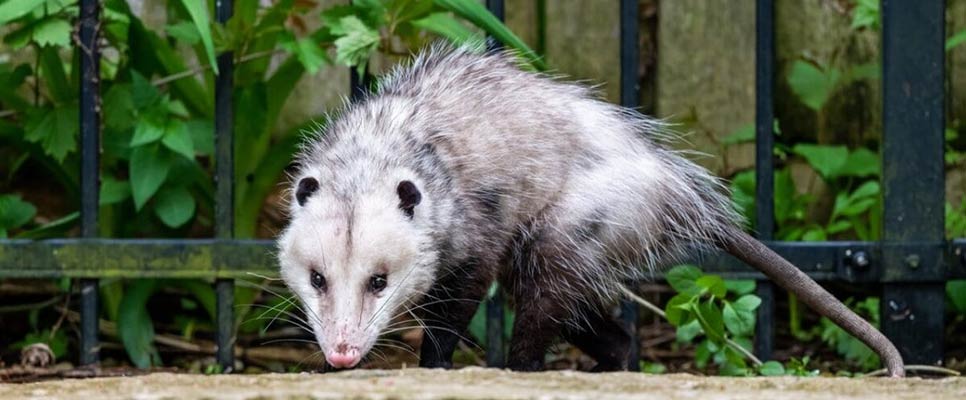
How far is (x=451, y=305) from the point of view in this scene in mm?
3332

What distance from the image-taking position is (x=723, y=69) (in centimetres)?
473

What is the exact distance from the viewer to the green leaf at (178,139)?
371 centimetres

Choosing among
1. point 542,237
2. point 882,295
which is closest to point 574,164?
point 542,237

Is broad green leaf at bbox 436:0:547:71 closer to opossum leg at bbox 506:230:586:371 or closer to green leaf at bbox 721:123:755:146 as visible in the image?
opossum leg at bbox 506:230:586:371

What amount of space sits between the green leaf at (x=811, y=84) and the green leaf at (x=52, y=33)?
215 centimetres

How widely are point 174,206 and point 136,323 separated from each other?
355mm

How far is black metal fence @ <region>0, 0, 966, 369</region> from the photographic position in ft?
12.3

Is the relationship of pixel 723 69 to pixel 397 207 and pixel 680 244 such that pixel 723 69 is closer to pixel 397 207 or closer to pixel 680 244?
pixel 680 244

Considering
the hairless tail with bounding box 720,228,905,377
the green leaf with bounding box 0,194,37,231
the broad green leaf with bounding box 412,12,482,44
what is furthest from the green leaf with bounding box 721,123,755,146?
the green leaf with bounding box 0,194,37,231

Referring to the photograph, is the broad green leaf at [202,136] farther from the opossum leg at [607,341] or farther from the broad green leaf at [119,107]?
the opossum leg at [607,341]

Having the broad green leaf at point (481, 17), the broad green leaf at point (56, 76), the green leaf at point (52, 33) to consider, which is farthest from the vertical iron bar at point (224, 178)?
the broad green leaf at point (481, 17)

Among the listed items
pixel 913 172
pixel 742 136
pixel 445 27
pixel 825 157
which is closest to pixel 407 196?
pixel 445 27

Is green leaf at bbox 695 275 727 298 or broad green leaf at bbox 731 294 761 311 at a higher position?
green leaf at bbox 695 275 727 298

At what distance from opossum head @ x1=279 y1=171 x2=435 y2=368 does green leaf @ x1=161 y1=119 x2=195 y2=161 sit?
Result: 1.93ft
